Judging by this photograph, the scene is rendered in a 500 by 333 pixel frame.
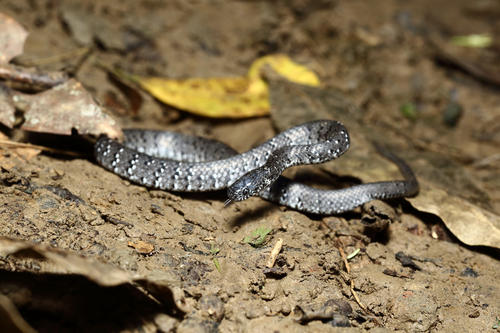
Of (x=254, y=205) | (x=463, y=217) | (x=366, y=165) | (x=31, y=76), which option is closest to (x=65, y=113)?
(x=31, y=76)

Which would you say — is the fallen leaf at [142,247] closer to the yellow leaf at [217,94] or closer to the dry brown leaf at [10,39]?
the yellow leaf at [217,94]

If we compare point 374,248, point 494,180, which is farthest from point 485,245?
point 494,180

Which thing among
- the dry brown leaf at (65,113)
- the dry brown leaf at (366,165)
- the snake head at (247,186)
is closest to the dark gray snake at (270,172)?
the snake head at (247,186)

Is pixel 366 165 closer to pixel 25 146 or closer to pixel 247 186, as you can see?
pixel 247 186

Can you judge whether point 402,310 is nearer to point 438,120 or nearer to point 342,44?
point 438,120

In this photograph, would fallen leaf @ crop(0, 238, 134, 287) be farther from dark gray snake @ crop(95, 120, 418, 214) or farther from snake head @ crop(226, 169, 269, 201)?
dark gray snake @ crop(95, 120, 418, 214)

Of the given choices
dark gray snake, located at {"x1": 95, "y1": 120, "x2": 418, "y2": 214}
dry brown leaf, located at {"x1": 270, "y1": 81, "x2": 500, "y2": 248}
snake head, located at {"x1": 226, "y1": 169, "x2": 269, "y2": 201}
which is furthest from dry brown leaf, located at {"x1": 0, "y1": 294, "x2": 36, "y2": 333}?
dry brown leaf, located at {"x1": 270, "y1": 81, "x2": 500, "y2": 248}
